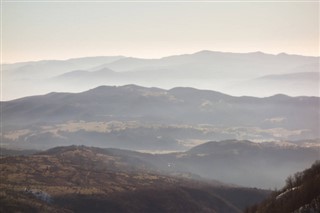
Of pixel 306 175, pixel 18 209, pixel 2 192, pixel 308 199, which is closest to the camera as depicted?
pixel 308 199

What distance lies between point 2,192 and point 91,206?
34.0 m

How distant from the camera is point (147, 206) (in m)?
188

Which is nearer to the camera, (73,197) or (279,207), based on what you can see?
(279,207)

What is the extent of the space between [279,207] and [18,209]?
99.1 meters

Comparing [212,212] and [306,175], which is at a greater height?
[306,175]

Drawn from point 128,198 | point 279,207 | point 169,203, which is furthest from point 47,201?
point 279,207

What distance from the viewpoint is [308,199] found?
2079 inches

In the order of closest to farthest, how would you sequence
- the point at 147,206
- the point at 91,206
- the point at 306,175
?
the point at 306,175, the point at 91,206, the point at 147,206

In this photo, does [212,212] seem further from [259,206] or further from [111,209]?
[259,206]

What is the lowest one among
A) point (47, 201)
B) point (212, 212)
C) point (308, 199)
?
point (212, 212)

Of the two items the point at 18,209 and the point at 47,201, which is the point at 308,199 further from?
the point at 47,201

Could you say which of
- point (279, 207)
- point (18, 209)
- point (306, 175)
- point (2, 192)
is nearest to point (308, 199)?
point (279, 207)

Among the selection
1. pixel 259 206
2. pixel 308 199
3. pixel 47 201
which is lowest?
pixel 47 201

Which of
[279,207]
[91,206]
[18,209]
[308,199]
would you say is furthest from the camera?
[91,206]
